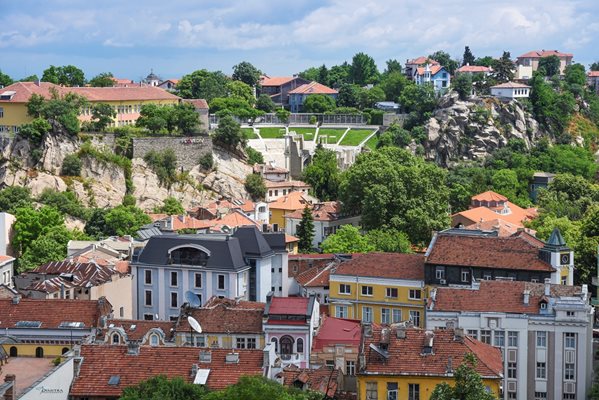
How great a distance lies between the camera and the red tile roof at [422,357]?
1382 inches

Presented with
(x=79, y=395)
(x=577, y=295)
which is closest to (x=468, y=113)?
(x=577, y=295)

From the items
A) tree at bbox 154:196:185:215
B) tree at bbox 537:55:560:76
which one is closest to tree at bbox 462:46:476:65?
tree at bbox 537:55:560:76

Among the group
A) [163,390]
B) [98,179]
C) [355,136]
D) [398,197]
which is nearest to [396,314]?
[163,390]

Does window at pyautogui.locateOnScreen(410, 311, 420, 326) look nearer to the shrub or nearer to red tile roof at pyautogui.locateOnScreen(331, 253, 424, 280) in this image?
red tile roof at pyautogui.locateOnScreen(331, 253, 424, 280)

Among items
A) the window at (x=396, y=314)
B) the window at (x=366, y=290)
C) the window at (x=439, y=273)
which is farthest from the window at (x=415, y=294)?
the window at (x=366, y=290)

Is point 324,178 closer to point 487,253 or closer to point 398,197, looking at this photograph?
point 398,197

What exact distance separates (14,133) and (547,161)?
51.3 metres

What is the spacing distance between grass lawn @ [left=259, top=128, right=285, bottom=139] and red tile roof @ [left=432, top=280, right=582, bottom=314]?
60218 mm

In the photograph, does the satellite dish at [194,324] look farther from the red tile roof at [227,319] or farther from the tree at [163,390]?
the tree at [163,390]

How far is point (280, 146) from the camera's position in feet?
332

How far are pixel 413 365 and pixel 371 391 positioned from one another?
1.62 m

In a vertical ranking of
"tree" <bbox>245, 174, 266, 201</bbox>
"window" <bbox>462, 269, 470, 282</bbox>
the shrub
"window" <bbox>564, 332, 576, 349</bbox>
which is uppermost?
the shrub

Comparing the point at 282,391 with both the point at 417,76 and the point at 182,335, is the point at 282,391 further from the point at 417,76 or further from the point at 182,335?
the point at 417,76

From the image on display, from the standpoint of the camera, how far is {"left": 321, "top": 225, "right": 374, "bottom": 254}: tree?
70375mm
